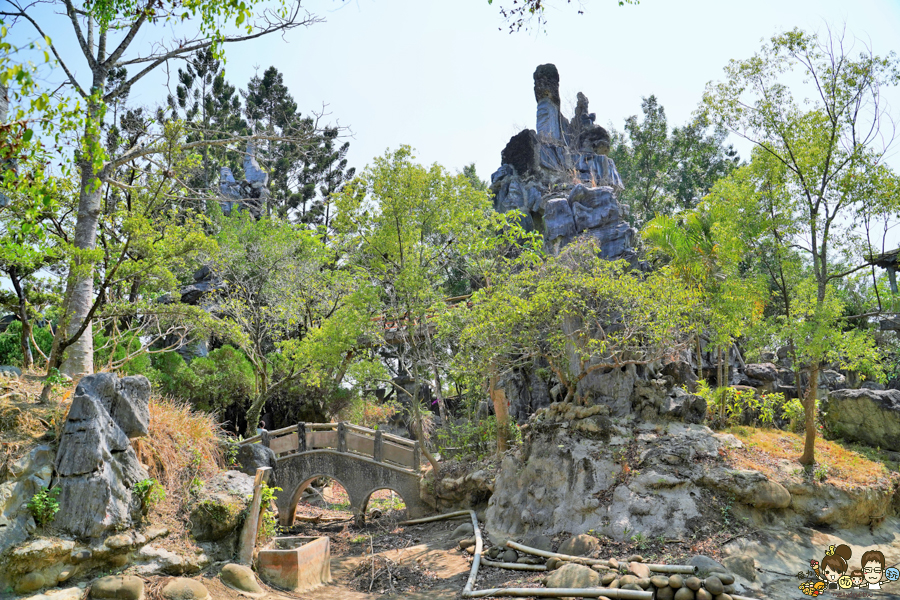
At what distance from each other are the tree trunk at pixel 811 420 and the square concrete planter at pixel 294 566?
9365mm

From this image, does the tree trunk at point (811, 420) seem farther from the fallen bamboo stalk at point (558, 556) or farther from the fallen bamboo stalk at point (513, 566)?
the fallen bamboo stalk at point (513, 566)

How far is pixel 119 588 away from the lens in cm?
657

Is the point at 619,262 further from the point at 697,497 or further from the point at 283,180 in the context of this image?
the point at 283,180

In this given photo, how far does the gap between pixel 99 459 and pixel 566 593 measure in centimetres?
633

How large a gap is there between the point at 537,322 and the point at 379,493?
13.3 meters

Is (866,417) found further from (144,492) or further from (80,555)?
(80,555)

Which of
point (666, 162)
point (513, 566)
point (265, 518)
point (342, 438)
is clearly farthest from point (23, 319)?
point (666, 162)

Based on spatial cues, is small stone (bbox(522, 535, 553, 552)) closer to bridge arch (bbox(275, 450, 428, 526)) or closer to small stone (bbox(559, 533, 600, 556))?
small stone (bbox(559, 533, 600, 556))

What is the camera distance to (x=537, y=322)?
1336 cm

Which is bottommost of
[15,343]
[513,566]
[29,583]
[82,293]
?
[513,566]

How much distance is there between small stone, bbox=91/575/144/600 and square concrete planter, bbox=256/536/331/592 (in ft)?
Answer: 6.66

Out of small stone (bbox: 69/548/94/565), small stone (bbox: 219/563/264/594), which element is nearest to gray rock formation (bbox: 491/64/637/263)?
small stone (bbox: 219/563/264/594)

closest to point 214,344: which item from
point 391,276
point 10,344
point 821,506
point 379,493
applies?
point 379,493

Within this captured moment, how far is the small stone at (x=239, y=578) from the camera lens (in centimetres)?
778
